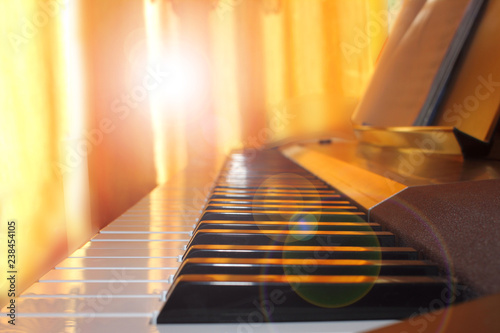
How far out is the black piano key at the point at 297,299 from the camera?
1.39ft

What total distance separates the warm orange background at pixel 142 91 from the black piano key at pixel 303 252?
39.9 inches

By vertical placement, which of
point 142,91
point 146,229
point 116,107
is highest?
point 142,91

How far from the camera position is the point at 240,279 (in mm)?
469

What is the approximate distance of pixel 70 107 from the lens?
1789 mm

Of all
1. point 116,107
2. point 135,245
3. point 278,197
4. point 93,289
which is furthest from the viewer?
point 116,107

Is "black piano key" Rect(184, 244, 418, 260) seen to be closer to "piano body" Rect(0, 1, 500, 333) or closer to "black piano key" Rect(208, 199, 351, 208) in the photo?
"piano body" Rect(0, 1, 500, 333)

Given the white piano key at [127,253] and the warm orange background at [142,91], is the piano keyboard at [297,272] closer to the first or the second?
the white piano key at [127,253]

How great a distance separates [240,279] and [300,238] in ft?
0.66

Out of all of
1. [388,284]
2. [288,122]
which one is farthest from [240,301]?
[288,122]

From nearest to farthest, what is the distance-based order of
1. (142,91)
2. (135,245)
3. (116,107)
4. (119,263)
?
1. (119,263)
2. (135,245)
3. (116,107)
4. (142,91)

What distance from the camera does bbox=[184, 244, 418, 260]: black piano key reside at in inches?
21.8

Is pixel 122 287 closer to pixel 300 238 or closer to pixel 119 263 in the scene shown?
pixel 119 263

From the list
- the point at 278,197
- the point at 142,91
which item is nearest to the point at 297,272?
the point at 278,197

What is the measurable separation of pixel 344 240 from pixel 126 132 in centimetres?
208
